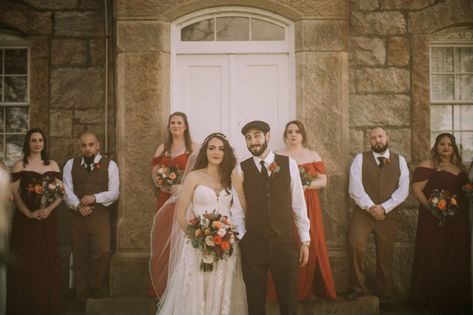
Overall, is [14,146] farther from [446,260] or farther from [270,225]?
[446,260]

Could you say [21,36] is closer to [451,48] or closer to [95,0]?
[95,0]

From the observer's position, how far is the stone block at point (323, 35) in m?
8.07

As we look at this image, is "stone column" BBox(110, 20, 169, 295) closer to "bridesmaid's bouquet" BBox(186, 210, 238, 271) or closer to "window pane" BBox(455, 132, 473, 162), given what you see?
"bridesmaid's bouquet" BBox(186, 210, 238, 271)

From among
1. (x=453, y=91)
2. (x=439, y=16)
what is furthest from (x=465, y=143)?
(x=439, y=16)

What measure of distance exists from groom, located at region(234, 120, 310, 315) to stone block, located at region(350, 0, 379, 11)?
3.32 metres

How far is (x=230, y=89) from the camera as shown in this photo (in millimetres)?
8336

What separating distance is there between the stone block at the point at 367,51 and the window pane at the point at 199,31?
186cm

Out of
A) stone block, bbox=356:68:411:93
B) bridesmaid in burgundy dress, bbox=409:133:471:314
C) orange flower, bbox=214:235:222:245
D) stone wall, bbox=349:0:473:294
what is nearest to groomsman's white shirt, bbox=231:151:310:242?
orange flower, bbox=214:235:222:245

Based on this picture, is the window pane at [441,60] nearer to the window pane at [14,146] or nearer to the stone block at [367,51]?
the stone block at [367,51]

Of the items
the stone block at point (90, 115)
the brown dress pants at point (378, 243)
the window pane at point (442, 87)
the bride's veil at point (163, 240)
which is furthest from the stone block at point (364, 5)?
the stone block at point (90, 115)

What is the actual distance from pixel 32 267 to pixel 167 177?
1.95m

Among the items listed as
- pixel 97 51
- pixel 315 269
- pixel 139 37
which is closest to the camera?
pixel 315 269

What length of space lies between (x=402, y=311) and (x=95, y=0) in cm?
565

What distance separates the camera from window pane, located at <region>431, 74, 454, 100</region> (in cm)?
902
